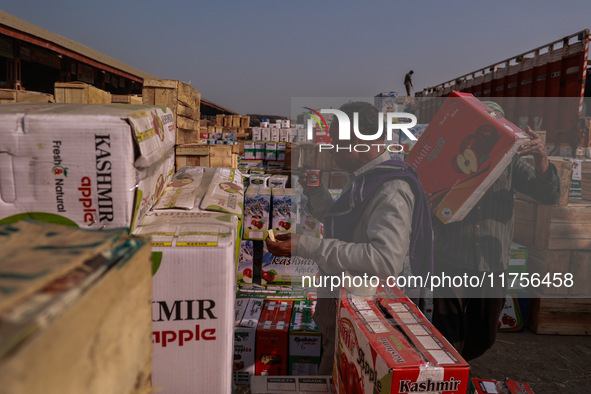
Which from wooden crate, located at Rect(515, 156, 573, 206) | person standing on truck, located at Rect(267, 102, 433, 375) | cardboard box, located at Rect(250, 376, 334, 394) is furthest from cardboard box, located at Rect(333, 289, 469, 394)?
wooden crate, located at Rect(515, 156, 573, 206)

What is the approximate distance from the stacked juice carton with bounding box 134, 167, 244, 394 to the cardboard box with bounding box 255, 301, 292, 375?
1.72m

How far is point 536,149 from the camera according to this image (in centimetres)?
324

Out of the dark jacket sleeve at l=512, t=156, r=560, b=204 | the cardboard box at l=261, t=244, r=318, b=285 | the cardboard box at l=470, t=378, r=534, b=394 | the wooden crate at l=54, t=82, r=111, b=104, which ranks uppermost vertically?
the wooden crate at l=54, t=82, r=111, b=104

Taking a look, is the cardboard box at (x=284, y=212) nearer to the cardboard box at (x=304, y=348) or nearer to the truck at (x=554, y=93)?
the cardboard box at (x=304, y=348)

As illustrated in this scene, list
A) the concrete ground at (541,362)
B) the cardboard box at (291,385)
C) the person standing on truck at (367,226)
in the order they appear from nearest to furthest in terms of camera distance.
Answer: the cardboard box at (291,385)
the person standing on truck at (367,226)
the concrete ground at (541,362)

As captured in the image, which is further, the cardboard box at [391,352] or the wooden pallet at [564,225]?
the wooden pallet at [564,225]

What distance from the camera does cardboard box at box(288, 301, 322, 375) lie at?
10.6 ft

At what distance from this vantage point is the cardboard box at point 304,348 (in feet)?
10.6

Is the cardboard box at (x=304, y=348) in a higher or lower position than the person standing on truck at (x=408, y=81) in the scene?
lower

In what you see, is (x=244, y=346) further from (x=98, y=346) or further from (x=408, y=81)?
(x=408, y=81)

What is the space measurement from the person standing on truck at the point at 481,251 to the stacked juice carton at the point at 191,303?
214 centimetres

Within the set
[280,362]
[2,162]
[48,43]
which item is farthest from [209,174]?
[48,43]

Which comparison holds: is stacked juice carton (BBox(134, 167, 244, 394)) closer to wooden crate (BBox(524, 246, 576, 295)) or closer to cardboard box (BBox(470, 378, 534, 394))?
cardboard box (BBox(470, 378, 534, 394))

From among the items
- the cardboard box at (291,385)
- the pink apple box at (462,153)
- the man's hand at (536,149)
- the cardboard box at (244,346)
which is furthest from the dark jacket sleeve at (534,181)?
the cardboard box at (244,346)
